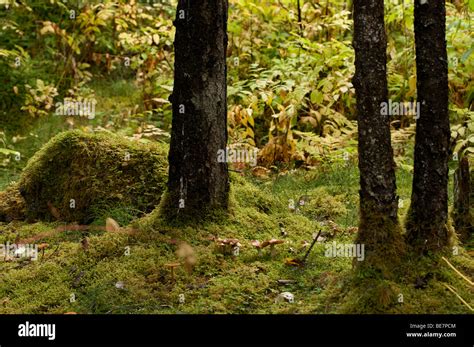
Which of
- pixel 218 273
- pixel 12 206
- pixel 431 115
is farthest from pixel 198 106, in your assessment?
pixel 12 206

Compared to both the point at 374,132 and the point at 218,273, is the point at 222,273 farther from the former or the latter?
the point at 374,132

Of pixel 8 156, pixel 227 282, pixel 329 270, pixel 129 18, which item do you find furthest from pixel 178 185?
pixel 129 18

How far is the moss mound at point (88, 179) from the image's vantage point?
721cm

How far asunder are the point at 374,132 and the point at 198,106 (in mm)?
1803

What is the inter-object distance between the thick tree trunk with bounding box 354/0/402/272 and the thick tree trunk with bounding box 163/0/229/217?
1553mm

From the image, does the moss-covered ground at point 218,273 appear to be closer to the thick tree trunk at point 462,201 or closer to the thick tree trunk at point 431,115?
the thick tree trunk at point 462,201

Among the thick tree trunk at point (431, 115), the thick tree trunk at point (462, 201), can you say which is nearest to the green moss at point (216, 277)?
the thick tree trunk at point (431, 115)

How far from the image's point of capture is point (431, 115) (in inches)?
197

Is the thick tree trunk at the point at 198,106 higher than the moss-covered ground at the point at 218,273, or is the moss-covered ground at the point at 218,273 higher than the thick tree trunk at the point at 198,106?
the thick tree trunk at the point at 198,106

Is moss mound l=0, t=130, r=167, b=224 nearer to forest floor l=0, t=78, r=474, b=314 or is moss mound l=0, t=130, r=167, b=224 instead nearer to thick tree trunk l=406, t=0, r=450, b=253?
forest floor l=0, t=78, r=474, b=314

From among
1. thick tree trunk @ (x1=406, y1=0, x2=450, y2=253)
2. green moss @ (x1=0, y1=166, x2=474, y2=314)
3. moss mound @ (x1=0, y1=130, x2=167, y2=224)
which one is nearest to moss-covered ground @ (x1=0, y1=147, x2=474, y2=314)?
green moss @ (x1=0, y1=166, x2=474, y2=314)

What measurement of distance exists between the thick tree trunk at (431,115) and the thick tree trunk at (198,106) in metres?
1.90

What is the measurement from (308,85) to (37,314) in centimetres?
650

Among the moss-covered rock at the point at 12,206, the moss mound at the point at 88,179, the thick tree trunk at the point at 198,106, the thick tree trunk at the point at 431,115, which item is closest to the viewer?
the thick tree trunk at the point at 431,115
